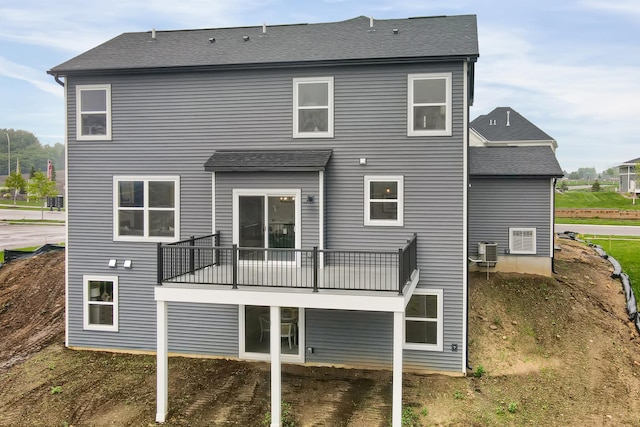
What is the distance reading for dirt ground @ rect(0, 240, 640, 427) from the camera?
26.9ft

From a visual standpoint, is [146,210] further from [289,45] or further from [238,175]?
[289,45]

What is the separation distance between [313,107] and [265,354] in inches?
232

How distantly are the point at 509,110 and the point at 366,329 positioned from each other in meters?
27.9

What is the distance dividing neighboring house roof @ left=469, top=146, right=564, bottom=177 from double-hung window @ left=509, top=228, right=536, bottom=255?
1.89m

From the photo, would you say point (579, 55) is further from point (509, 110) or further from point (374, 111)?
point (374, 111)

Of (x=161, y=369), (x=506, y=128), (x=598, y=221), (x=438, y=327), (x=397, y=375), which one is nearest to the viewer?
(x=397, y=375)

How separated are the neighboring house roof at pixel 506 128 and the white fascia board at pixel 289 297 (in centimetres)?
2514

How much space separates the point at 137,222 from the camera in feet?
36.8

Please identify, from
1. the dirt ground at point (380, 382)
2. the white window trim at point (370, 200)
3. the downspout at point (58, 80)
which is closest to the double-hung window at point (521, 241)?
the dirt ground at point (380, 382)

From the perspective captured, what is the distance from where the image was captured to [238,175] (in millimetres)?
10344

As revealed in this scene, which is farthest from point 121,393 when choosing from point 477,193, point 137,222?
point 477,193

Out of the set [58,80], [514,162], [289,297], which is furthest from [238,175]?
[514,162]

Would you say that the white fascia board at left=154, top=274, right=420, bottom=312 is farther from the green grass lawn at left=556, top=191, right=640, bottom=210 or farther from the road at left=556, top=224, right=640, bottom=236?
the green grass lawn at left=556, top=191, right=640, bottom=210

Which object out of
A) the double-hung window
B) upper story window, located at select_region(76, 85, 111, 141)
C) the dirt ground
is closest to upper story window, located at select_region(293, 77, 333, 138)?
upper story window, located at select_region(76, 85, 111, 141)
